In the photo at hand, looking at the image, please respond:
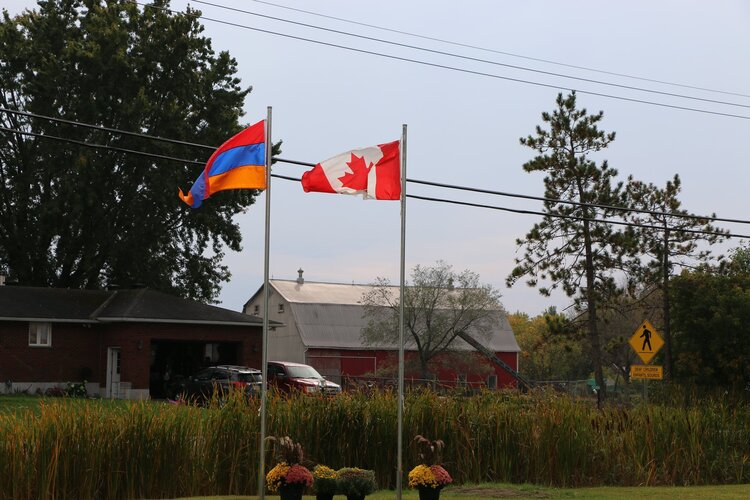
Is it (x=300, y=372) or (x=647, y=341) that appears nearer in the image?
(x=647, y=341)

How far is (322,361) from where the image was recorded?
209 feet

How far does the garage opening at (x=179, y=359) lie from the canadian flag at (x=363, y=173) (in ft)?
104

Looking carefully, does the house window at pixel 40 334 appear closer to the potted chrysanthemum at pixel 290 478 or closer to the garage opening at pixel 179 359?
the garage opening at pixel 179 359

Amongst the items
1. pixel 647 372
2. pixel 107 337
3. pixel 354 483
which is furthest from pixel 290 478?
pixel 107 337

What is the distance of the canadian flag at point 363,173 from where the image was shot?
663 inches

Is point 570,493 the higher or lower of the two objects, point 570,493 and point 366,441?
the lower

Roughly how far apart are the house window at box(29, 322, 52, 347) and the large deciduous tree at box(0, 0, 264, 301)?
226 inches

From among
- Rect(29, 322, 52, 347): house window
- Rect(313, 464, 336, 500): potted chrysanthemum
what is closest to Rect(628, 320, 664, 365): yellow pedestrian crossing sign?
Rect(313, 464, 336, 500): potted chrysanthemum

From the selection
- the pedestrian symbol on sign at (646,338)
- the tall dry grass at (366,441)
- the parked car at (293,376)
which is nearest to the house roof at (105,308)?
the parked car at (293,376)

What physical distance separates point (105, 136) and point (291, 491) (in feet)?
115

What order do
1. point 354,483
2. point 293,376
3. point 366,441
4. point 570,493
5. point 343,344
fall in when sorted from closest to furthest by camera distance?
point 354,483 → point 570,493 → point 366,441 → point 293,376 → point 343,344

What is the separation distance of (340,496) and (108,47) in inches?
1376

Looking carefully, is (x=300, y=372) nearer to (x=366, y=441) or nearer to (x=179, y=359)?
(x=179, y=359)

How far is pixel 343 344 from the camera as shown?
6431 centimetres
